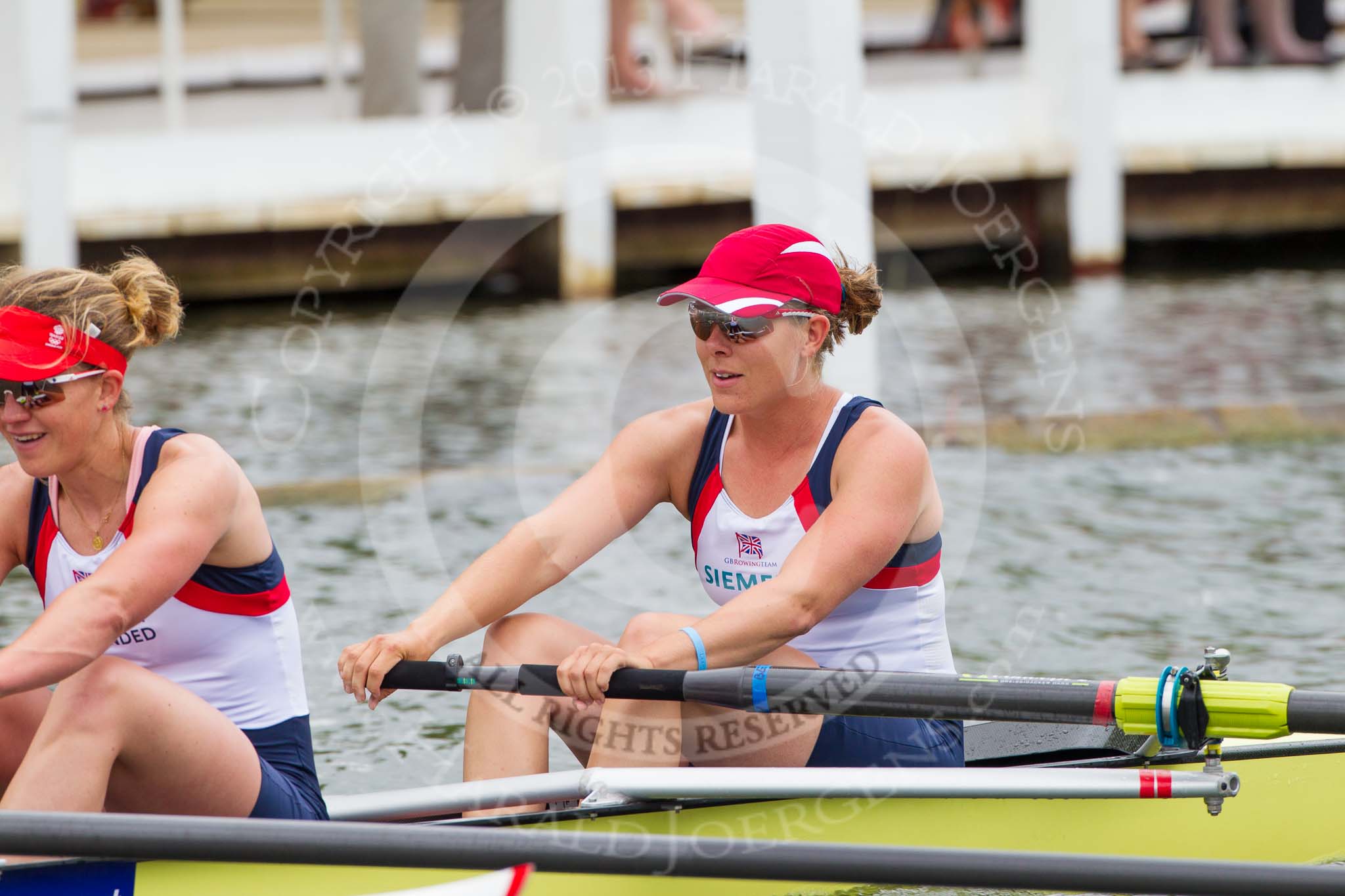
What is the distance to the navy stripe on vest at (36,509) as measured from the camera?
126 inches

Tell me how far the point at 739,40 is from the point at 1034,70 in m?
3.83

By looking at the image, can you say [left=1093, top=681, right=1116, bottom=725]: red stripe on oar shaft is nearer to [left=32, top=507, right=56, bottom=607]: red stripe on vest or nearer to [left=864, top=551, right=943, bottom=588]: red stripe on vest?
[left=864, top=551, right=943, bottom=588]: red stripe on vest

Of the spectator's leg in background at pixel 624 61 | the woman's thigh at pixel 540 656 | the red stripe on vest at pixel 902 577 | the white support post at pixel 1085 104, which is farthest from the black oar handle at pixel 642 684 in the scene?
the white support post at pixel 1085 104

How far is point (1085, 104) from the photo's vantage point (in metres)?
12.5

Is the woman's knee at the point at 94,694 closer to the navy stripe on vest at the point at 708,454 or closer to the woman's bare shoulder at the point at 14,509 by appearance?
the woman's bare shoulder at the point at 14,509

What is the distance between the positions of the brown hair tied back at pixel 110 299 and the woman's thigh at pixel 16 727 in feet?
1.81

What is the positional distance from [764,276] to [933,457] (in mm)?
4631

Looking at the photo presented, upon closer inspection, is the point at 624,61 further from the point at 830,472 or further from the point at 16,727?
the point at 16,727

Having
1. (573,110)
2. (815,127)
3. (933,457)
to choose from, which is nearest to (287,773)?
(815,127)

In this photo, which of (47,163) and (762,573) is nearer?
(762,573)

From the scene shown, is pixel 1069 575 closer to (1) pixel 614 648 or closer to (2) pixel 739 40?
(1) pixel 614 648

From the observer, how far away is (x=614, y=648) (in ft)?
10.4

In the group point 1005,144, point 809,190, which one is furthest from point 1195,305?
point 809,190

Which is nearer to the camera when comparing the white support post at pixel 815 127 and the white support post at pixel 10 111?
the white support post at pixel 815 127
